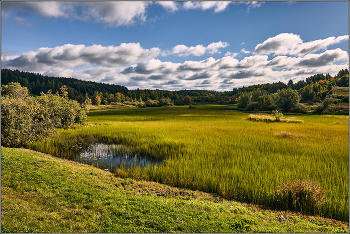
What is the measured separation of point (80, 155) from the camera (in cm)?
1575

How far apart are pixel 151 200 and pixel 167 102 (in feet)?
412

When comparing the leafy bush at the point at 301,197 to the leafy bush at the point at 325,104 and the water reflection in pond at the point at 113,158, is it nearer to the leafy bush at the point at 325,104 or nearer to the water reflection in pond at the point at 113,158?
the water reflection in pond at the point at 113,158

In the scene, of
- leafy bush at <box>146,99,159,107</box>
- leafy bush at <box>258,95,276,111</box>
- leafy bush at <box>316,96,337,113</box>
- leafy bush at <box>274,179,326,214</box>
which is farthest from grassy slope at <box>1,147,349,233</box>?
leafy bush at <box>146,99,159,107</box>

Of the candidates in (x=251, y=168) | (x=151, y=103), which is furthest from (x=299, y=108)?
(x=151, y=103)

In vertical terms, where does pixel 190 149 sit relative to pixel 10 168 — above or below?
below

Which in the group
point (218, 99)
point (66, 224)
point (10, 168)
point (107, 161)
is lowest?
point (107, 161)

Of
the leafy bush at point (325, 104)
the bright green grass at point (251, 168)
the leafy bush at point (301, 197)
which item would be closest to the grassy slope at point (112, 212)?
the leafy bush at point (301, 197)

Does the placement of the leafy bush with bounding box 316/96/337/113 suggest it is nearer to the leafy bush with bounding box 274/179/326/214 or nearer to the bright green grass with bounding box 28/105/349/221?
the bright green grass with bounding box 28/105/349/221

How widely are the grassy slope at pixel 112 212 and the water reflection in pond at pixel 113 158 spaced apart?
478 cm

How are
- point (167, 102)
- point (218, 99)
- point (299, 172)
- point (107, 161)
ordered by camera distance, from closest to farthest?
1. point (299, 172)
2. point (107, 161)
3. point (167, 102)
4. point (218, 99)

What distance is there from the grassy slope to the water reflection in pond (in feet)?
15.7

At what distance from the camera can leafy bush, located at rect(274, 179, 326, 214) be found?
7.43m

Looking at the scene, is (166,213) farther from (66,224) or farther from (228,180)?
(228,180)

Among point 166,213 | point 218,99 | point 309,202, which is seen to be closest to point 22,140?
point 166,213
